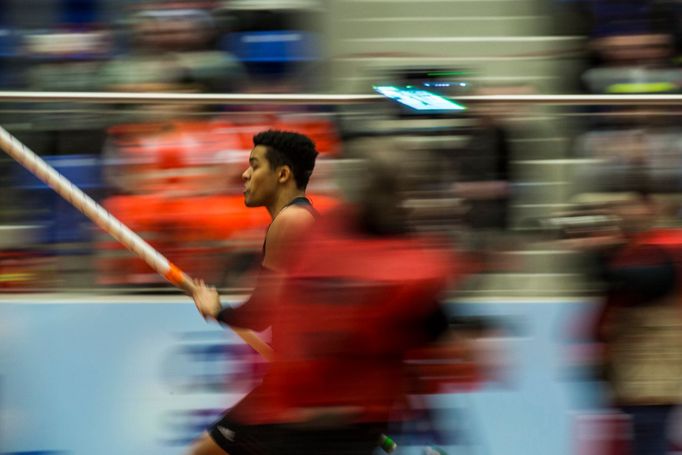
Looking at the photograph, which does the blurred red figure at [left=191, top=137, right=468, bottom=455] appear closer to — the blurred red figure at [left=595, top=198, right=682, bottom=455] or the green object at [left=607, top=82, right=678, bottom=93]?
the blurred red figure at [left=595, top=198, right=682, bottom=455]

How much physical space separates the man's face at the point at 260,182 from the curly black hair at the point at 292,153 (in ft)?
0.07

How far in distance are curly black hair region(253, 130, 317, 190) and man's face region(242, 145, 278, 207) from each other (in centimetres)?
2

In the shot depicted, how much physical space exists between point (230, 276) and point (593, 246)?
1474mm

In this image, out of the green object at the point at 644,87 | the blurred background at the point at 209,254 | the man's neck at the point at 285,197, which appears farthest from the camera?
the green object at the point at 644,87

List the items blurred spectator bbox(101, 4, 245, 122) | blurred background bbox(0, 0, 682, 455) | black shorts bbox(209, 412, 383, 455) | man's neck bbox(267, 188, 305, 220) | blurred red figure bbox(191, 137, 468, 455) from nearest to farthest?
blurred red figure bbox(191, 137, 468, 455)
black shorts bbox(209, 412, 383, 455)
man's neck bbox(267, 188, 305, 220)
blurred background bbox(0, 0, 682, 455)
blurred spectator bbox(101, 4, 245, 122)

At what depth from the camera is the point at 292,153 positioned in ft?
14.6

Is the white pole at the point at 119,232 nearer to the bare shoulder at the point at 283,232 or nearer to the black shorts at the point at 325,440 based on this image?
the bare shoulder at the point at 283,232

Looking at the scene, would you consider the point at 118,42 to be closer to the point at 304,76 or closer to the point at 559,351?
the point at 304,76

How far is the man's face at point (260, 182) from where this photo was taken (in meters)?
4.43

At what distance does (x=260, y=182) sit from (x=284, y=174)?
85mm

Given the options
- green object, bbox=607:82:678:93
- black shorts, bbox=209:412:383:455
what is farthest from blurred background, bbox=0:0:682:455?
black shorts, bbox=209:412:383:455

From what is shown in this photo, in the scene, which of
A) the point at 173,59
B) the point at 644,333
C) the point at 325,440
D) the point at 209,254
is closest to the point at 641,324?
the point at 644,333

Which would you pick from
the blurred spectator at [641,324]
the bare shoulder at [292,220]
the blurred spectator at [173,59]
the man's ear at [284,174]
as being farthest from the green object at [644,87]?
the bare shoulder at [292,220]

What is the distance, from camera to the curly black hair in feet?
14.6
